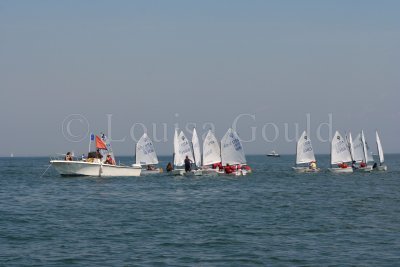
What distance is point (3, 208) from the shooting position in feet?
127

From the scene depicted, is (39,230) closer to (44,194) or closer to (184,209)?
(184,209)

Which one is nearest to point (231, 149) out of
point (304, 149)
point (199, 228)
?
point (304, 149)

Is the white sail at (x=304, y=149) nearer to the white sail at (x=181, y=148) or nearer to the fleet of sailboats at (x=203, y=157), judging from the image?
the fleet of sailboats at (x=203, y=157)

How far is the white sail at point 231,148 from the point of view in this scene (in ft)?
248

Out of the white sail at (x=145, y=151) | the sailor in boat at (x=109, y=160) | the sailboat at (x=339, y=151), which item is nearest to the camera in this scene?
Result: the sailor in boat at (x=109, y=160)

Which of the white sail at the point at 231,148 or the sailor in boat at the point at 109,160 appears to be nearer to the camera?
the sailor in boat at the point at 109,160

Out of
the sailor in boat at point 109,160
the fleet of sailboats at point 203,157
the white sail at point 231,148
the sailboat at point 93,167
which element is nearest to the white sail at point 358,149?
the fleet of sailboats at point 203,157

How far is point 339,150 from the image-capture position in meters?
85.4

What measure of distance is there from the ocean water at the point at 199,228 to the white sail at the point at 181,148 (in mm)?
29718

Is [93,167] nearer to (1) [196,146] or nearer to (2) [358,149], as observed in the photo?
(1) [196,146]

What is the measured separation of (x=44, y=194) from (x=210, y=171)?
29306 millimetres

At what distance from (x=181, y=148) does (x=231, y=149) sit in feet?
23.9

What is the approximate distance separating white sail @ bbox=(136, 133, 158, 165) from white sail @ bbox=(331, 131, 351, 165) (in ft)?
79.8

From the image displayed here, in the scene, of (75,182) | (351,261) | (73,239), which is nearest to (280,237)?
(351,261)
